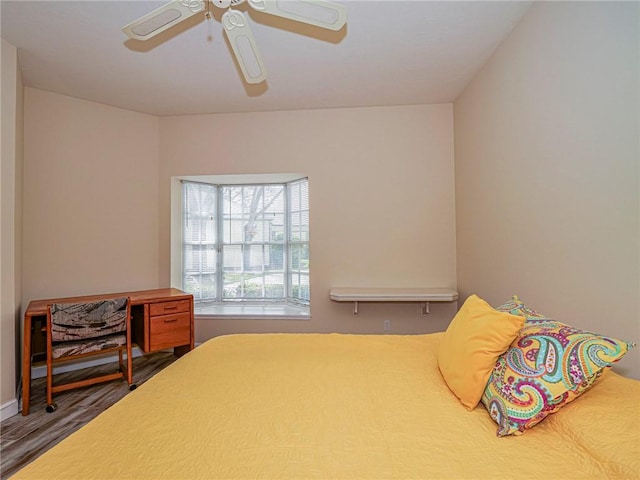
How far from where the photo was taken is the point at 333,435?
3.07 ft

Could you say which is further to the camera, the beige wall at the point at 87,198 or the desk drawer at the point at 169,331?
the beige wall at the point at 87,198

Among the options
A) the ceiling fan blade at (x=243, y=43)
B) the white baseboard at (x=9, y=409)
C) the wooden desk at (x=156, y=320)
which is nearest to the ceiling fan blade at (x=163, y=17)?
the ceiling fan blade at (x=243, y=43)

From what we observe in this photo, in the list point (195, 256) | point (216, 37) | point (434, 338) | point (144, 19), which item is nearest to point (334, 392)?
point (434, 338)

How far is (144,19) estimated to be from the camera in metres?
1.37

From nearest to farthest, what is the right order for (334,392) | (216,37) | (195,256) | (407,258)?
(334,392), (216,37), (407,258), (195,256)

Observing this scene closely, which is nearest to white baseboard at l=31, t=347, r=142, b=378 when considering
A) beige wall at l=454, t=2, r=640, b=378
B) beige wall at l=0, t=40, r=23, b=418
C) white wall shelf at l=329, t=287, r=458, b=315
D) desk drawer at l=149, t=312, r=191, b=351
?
beige wall at l=0, t=40, r=23, b=418

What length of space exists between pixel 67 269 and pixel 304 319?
7.59ft

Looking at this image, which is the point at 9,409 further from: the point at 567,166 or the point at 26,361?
the point at 567,166

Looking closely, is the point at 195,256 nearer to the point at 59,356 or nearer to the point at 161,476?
the point at 59,356

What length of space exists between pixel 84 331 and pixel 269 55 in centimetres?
251

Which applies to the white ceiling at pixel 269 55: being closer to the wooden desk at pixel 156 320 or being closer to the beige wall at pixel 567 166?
the beige wall at pixel 567 166

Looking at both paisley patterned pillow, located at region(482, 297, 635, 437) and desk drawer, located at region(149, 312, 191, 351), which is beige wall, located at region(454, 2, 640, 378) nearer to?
paisley patterned pillow, located at region(482, 297, 635, 437)

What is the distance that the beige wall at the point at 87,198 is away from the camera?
2.82 metres

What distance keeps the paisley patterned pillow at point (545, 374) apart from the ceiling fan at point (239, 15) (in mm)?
1476
